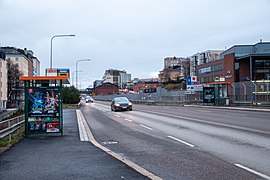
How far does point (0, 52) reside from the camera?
286 ft

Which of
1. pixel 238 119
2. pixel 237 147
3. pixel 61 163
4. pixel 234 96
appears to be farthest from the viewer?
pixel 234 96

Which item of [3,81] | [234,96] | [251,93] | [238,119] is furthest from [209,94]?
[3,81]

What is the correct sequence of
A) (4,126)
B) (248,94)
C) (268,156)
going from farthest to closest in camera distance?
(248,94)
(4,126)
(268,156)

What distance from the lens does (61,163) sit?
8688mm

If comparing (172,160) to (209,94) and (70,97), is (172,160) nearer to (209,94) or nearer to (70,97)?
(209,94)

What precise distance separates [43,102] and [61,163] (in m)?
6.15

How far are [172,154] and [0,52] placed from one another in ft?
279

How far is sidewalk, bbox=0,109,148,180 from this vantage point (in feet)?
24.2

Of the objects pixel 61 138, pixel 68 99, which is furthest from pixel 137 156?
pixel 68 99

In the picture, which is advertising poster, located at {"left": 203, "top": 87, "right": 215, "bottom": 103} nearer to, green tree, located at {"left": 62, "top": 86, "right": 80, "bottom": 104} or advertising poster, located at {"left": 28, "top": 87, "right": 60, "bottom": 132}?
green tree, located at {"left": 62, "top": 86, "right": 80, "bottom": 104}

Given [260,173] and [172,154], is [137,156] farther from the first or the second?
[260,173]

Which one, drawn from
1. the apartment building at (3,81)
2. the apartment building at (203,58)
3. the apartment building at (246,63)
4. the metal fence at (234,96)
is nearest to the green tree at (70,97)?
the metal fence at (234,96)

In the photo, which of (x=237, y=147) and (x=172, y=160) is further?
(x=237, y=147)

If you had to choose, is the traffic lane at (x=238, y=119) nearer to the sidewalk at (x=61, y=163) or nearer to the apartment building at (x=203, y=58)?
the sidewalk at (x=61, y=163)
